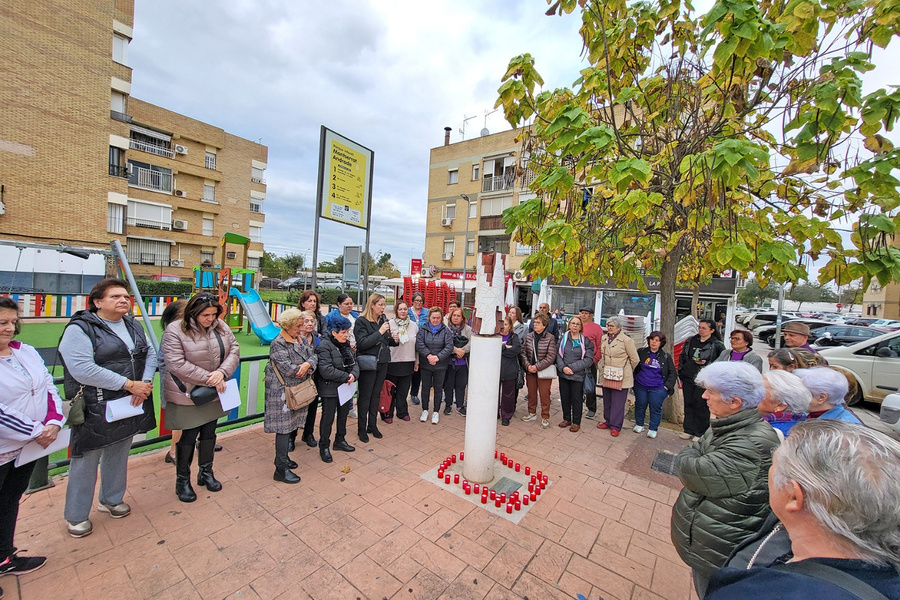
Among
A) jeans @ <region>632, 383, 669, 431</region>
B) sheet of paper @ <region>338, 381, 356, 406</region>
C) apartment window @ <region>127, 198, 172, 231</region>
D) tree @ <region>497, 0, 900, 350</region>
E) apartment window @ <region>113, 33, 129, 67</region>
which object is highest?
apartment window @ <region>113, 33, 129, 67</region>

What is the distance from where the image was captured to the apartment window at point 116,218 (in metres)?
22.6

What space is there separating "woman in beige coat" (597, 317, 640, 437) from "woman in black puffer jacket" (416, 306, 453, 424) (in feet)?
7.94

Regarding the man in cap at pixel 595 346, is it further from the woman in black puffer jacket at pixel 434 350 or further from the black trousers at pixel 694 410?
the woman in black puffer jacket at pixel 434 350

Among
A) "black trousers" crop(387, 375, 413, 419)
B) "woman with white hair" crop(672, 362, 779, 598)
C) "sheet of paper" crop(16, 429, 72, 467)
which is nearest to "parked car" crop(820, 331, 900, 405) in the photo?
"woman with white hair" crop(672, 362, 779, 598)

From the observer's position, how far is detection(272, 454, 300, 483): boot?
12.2 feet

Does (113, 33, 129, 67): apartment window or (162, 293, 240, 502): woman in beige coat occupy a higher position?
(113, 33, 129, 67): apartment window

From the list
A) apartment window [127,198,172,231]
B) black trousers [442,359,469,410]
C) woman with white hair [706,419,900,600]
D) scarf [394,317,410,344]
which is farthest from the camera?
apartment window [127,198,172,231]

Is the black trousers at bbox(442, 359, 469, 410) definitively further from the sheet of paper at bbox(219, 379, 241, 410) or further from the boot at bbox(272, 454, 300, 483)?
the sheet of paper at bbox(219, 379, 241, 410)

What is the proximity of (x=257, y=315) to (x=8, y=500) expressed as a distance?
10.3 m

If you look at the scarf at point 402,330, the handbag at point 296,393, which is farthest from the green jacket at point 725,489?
the scarf at point 402,330

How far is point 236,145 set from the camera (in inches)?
1298

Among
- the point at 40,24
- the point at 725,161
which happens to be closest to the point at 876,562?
the point at 725,161

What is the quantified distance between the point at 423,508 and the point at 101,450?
8.68 ft

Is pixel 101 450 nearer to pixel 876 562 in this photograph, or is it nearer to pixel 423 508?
pixel 423 508
